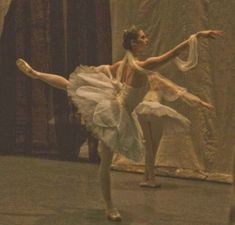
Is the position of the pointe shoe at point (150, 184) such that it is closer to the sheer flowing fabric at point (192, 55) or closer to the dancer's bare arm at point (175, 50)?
the sheer flowing fabric at point (192, 55)

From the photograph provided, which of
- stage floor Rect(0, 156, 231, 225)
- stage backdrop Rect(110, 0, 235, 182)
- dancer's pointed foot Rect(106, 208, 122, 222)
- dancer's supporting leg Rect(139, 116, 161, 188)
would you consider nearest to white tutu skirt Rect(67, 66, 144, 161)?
dancer's pointed foot Rect(106, 208, 122, 222)

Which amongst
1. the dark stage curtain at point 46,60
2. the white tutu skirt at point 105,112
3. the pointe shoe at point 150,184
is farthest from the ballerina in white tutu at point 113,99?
the dark stage curtain at point 46,60

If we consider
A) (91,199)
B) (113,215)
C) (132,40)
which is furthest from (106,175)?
(132,40)

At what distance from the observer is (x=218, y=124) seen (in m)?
4.88

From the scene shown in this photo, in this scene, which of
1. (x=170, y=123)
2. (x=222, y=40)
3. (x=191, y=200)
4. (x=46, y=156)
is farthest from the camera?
(x=46, y=156)

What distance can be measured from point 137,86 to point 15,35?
9.30ft

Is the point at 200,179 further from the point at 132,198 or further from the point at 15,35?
the point at 15,35

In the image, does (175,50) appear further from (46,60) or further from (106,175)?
(46,60)

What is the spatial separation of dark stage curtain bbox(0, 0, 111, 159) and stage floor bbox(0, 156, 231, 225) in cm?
57

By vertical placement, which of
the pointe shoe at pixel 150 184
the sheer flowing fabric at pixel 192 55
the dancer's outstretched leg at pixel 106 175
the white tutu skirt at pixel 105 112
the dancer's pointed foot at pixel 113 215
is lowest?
the pointe shoe at pixel 150 184

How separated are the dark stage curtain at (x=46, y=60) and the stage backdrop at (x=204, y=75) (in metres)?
0.63

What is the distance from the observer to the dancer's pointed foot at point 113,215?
11.6ft

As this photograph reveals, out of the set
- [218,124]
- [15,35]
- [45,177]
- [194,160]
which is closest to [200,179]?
[194,160]

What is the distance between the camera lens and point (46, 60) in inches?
232
